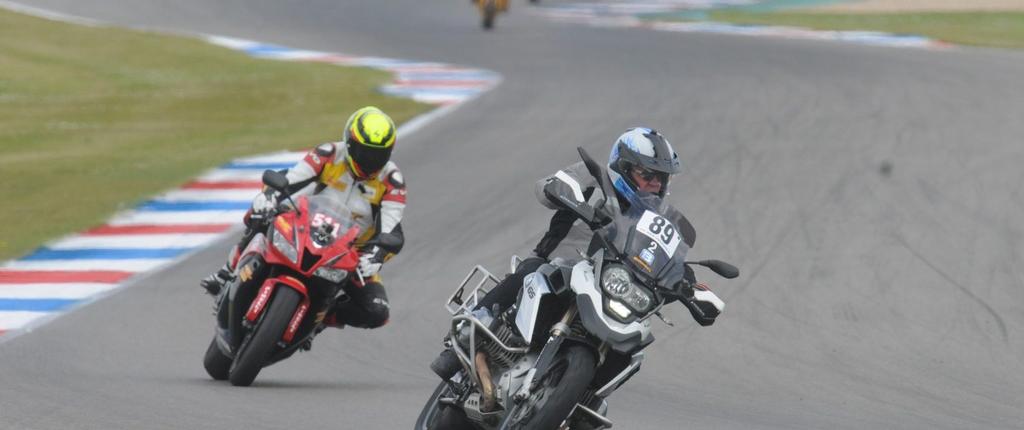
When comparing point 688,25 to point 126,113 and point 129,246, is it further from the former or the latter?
point 129,246

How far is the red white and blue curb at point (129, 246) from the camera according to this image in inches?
443

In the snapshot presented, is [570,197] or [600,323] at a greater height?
[570,197]

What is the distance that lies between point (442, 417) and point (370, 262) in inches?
82.1

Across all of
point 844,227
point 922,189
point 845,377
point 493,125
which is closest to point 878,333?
point 845,377

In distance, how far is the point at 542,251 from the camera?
686 cm

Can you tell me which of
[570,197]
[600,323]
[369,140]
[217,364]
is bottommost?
[217,364]

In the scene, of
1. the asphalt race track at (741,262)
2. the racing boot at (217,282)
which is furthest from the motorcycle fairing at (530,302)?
the racing boot at (217,282)

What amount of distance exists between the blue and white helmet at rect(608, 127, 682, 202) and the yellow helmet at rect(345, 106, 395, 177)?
229cm

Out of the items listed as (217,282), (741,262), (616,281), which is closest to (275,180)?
(217,282)

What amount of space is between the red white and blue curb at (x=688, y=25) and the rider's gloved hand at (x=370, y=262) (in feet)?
54.4

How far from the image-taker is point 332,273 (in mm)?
8352

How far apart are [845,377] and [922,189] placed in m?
5.03

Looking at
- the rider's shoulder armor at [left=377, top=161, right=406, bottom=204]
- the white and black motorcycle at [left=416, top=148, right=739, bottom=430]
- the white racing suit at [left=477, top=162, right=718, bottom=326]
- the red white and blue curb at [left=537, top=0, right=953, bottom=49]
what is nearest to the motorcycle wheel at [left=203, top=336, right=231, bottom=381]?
the rider's shoulder armor at [left=377, top=161, right=406, bottom=204]

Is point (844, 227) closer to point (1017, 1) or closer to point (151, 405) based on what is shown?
point (151, 405)
